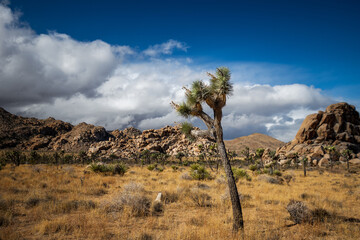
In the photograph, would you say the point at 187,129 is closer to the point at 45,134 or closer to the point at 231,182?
the point at 231,182

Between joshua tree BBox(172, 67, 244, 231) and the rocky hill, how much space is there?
545 ft

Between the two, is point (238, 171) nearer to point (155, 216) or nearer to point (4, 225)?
point (155, 216)

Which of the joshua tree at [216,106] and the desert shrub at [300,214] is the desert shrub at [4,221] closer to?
the joshua tree at [216,106]

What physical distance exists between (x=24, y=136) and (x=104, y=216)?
152590mm

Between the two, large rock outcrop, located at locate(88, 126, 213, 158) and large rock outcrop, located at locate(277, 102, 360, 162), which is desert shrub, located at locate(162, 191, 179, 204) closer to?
large rock outcrop, located at locate(277, 102, 360, 162)

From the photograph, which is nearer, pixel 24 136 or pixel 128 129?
Answer: pixel 24 136

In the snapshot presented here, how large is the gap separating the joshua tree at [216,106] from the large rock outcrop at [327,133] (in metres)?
77.2

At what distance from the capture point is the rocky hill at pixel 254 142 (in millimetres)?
168325

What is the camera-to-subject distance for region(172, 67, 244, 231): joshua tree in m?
6.48

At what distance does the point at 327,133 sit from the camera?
74.4 metres

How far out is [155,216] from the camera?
8.23m

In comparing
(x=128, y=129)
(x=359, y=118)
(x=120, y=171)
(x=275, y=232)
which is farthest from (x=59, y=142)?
Answer: (x=359, y=118)

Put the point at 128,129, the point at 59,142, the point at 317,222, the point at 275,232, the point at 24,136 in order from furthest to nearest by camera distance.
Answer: the point at 128,129 → the point at 59,142 → the point at 24,136 → the point at 317,222 → the point at 275,232

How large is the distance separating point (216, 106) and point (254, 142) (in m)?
185
